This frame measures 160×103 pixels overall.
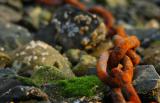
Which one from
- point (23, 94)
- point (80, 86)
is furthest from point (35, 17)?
point (23, 94)

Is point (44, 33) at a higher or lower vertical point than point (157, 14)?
lower

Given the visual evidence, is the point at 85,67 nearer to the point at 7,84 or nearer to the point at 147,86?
the point at 7,84

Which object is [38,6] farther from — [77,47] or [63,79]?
[63,79]

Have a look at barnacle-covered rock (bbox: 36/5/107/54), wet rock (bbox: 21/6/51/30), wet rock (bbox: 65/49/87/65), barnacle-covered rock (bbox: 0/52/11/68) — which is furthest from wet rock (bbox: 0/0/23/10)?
barnacle-covered rock (bbox: 0/52/11/68)

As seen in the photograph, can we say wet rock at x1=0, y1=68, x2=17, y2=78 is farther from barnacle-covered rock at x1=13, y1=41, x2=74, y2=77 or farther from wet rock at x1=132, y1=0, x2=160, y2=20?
wet rock at x1=132, y1=0, x2=160, y2=20

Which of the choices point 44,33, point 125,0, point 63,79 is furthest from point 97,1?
point 63,79

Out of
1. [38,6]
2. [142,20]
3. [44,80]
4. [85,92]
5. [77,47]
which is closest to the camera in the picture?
[85,92]

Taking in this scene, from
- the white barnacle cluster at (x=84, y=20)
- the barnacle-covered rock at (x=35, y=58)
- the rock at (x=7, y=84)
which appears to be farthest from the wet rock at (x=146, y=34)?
the rock at (x=7, y=84)
